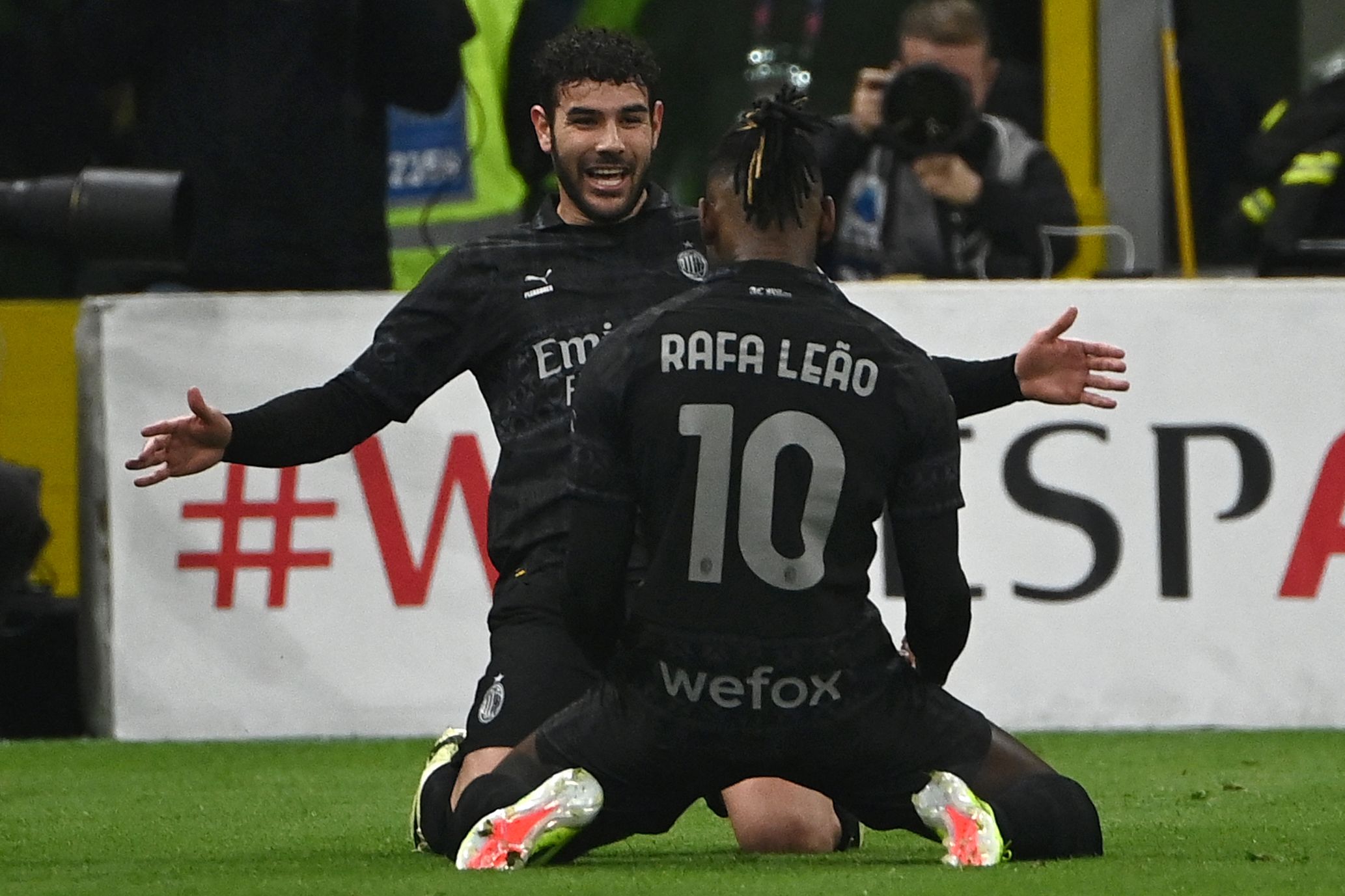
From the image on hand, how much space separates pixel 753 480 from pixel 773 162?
1.76 feet

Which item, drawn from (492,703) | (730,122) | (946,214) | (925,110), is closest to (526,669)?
(492,703)

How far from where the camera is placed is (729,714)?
14.6ft

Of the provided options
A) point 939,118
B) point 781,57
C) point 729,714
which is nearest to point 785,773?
point 729,714

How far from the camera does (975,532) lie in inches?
294

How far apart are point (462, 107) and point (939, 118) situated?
1679 millimetres

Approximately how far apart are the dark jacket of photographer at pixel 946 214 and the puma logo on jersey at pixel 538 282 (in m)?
2.79

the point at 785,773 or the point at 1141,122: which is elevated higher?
the point at 1141,122

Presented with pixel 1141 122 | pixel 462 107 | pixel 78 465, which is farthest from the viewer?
pixel 1141 122

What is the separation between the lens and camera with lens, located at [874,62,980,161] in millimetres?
7785

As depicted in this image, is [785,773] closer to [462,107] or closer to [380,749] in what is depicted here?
[380,749]

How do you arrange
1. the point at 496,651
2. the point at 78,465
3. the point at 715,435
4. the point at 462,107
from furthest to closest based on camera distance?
1. the point at 462,107
2. the point at 78,465
3. the point at 496,651
4. the point at 715,435

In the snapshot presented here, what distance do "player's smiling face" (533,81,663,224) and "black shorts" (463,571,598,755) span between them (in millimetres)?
765

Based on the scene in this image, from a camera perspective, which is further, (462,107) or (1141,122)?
(1141,122)

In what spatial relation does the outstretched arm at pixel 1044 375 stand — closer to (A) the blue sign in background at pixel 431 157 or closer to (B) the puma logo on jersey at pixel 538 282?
(B) the puma logo on jersey at pixel 538 282
